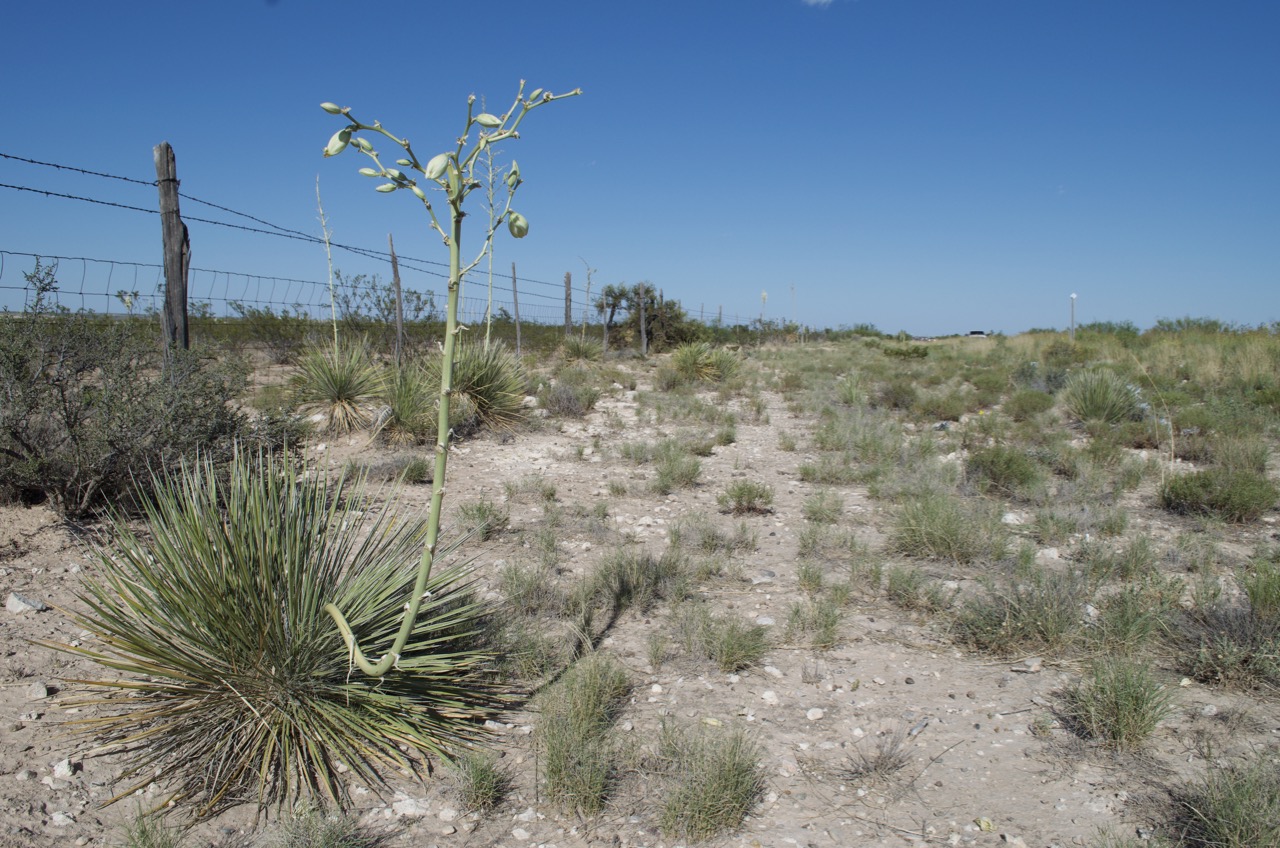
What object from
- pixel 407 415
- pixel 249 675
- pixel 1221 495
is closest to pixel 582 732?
pixel 249 675

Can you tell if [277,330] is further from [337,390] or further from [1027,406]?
[1027,406]

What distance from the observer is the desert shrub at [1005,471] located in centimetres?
679

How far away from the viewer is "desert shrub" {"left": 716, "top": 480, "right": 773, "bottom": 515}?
620 cm

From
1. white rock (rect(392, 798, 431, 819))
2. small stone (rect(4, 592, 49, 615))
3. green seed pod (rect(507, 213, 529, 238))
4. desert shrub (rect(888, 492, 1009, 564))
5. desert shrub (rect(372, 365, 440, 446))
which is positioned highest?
green seed pod (rect(507, 213, 529, 238))

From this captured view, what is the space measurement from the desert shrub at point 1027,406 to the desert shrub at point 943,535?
6.62 m

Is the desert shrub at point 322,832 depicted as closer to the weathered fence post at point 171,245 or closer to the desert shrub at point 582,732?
the desert shrub at point 582,732

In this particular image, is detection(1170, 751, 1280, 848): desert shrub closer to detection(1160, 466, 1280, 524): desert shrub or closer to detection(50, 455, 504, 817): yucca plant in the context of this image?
detection(50, 455, 504, 817): yucca plant

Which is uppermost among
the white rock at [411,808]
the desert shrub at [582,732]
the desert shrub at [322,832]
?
the desert shrub at [582,732]

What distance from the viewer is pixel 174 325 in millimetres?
5855

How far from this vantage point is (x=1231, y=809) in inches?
86.5

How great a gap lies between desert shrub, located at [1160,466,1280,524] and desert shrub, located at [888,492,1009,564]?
1.86 meters

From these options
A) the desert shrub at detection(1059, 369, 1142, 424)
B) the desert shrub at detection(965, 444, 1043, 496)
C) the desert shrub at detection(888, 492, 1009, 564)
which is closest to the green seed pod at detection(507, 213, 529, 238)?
the desert shrub at detection(888, 492, 1009, 564)

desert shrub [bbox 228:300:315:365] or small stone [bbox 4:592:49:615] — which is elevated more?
desert shrub [bbox 228:300:315:365]

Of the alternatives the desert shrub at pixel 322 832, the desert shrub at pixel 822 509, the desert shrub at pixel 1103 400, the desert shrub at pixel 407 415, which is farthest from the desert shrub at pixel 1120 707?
the desert shrub at pixel 1103 400
